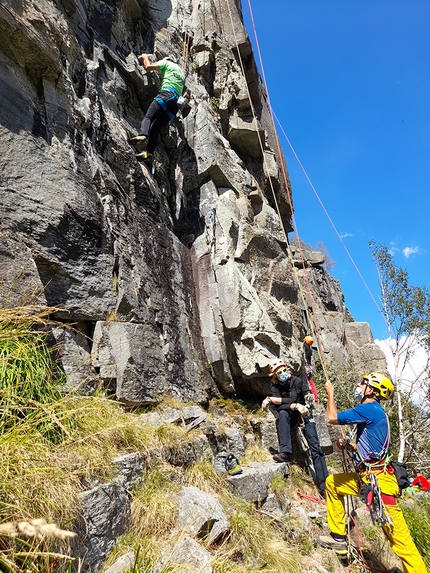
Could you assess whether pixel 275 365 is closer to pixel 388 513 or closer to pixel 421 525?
pixel 421 525

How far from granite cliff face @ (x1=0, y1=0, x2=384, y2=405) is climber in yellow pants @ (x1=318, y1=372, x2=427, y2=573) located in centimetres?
273

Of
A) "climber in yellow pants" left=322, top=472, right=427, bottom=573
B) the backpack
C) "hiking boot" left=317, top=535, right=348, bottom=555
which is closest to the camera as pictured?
"climber in yellow pants" left=322, top=472, right=427, bottom=573

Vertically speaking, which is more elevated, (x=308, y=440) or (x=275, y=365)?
(x=275, y=365)

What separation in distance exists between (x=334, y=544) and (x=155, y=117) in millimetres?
8047

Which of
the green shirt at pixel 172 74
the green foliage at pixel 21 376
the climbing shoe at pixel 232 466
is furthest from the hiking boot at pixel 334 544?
the green shirt at pixel 172 74

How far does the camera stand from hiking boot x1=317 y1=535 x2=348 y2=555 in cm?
448

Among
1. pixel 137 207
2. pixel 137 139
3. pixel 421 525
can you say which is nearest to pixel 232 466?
pixel 421 525

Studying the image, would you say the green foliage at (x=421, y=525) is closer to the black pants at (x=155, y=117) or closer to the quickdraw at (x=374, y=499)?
the quickdraw at (x=374, y=499)

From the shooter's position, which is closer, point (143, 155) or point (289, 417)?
point (289, 417)

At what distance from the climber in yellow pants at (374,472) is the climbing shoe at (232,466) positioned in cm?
124

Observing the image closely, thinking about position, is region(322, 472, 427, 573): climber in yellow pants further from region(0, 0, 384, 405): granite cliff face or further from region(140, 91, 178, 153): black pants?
region(140, 91, 178, 153): black pants

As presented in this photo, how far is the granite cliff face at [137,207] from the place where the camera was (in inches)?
190

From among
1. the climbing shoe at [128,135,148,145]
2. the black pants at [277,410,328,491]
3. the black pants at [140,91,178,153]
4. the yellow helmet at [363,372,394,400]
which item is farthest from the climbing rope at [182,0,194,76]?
the yellow helmet at [363,372,394,400]

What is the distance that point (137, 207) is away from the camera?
7020mm
